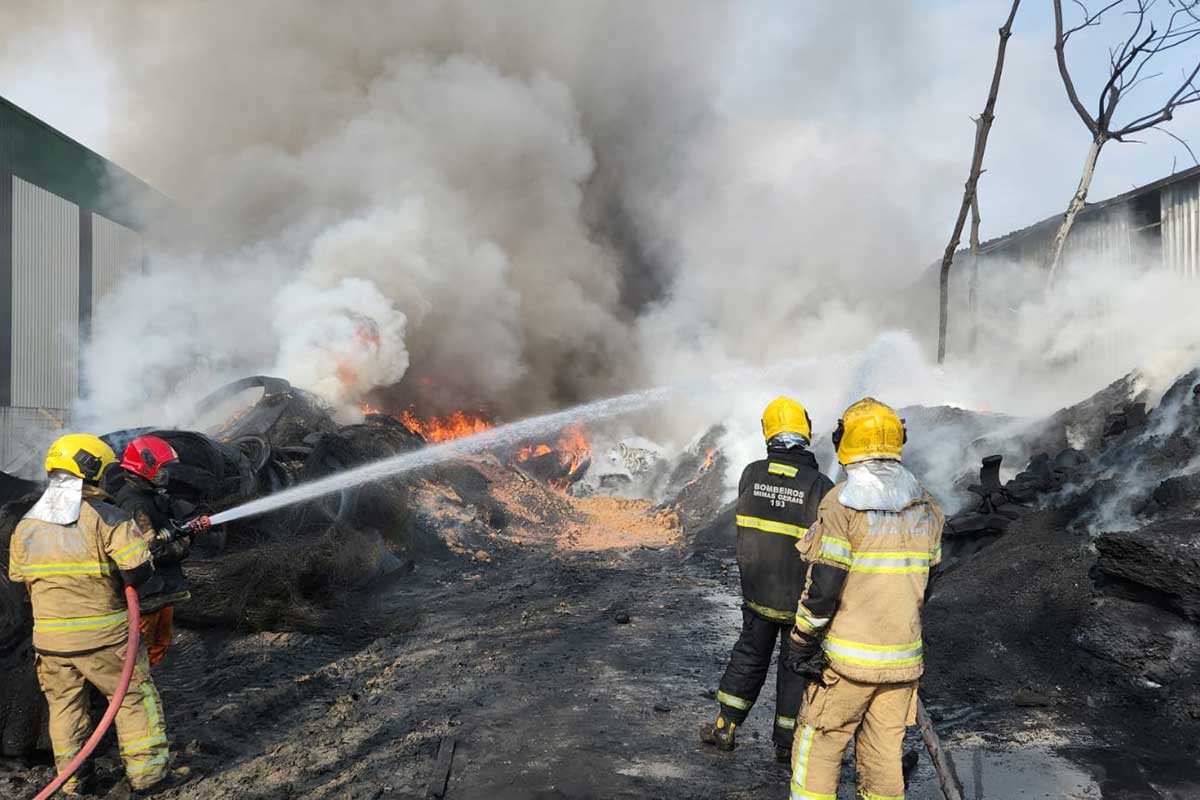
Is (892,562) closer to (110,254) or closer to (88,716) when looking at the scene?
(88,716)

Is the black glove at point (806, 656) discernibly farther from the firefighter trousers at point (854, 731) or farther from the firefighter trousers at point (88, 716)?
the firefighter trousers at point (88, 716)

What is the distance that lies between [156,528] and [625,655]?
3149 millimetres

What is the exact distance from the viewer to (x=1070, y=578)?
212 inches

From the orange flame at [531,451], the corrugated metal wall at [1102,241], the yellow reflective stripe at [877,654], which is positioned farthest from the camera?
the orange flame at [531,451]

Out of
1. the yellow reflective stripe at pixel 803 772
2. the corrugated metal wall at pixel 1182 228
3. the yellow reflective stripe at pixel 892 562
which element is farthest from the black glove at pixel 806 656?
the corrugated metal wall at pixel 1182 228

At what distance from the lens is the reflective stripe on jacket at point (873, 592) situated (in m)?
2.50

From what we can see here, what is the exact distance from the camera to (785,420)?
3.69 metres

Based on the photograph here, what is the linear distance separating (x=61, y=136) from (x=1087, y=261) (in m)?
22.2

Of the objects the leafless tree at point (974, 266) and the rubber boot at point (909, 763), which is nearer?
the rubber boot at point (909, 763)

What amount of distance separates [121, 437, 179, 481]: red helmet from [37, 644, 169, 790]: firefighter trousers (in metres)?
0.90

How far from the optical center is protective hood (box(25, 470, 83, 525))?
3.24m

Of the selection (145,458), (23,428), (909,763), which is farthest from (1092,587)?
(23,428)

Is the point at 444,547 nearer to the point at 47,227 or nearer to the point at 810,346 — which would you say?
the point at 47,227

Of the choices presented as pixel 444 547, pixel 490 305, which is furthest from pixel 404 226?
pixel 444 547
